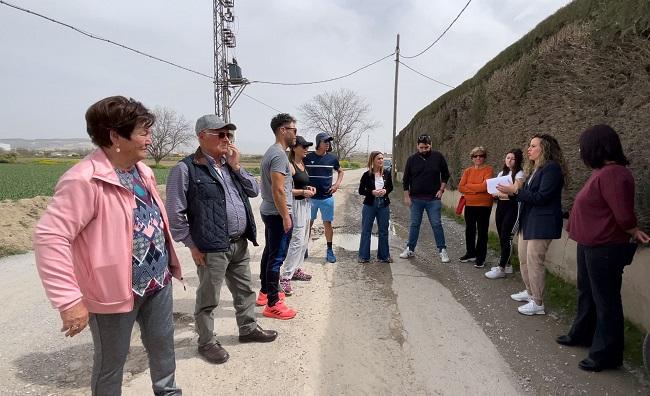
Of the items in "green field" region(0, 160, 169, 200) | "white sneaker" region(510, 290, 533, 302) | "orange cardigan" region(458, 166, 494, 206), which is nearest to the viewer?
"white sneaker" region(510, 290, 533, 302)

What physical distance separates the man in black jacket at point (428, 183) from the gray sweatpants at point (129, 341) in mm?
4567

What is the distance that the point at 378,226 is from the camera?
5.88 m

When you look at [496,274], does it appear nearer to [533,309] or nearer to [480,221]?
[480,221]

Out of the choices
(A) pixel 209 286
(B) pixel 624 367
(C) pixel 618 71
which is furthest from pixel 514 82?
(A) pixel 209 286

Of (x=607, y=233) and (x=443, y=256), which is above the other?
(x=607, y=233)

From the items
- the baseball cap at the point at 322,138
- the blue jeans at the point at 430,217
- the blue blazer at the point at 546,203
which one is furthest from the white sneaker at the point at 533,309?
the baseball cap at the point at 322,138

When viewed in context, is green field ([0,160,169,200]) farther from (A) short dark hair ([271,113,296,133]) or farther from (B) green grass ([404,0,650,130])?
(B) green grass ([404,0,650,130])

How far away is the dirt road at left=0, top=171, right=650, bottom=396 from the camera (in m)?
2.78

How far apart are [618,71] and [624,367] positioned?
9.29 ft

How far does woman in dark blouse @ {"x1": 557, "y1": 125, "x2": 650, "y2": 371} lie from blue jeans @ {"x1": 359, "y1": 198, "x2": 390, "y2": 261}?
3057 millimetres

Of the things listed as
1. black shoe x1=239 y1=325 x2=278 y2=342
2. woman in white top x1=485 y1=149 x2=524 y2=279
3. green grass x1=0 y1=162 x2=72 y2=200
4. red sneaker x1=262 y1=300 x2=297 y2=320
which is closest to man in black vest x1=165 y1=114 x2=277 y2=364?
black shoe x1=239 y1=325 x2=278 y2=342

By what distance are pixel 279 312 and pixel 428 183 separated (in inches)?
130

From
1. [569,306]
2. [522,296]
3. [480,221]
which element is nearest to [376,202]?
[480,221]

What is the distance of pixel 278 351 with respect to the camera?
323 cm
